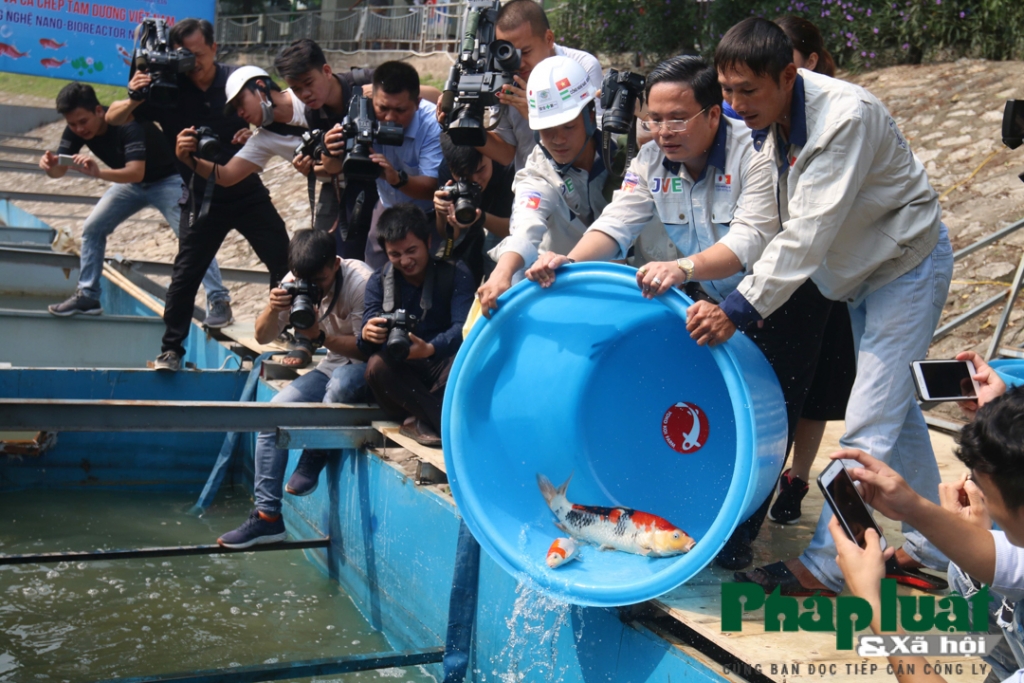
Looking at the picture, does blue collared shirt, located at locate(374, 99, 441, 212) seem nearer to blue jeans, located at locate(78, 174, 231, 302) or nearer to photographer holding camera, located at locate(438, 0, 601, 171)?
photographer holding camera, located at locate(438, 0, 601, 171)

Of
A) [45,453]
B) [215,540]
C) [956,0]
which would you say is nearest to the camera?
[215,540]

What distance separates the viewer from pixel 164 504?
5285mm

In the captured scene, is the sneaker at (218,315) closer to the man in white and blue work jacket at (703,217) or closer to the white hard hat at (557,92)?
the white hard hat at (557,92)

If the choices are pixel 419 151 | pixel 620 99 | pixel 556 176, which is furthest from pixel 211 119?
pixel 620 99

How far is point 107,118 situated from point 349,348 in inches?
93.2

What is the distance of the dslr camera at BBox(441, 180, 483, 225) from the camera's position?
364 cm

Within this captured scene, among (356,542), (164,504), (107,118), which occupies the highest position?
(107,118)

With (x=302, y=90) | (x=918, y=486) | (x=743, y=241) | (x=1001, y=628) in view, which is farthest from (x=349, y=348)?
(x=1001, y=628)

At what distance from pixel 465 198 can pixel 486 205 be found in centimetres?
50

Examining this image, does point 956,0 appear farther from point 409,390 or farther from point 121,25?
point 121,25

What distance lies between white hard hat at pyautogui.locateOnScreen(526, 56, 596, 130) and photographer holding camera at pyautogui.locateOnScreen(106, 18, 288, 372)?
2.24m

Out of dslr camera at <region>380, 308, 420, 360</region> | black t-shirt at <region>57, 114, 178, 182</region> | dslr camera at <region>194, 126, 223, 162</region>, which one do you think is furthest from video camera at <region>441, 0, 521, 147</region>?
black t-shirt at <region>57, 114, 178, 182</region>

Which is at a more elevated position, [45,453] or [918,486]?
[918,486]

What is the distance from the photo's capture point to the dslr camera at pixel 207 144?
14.9ft
